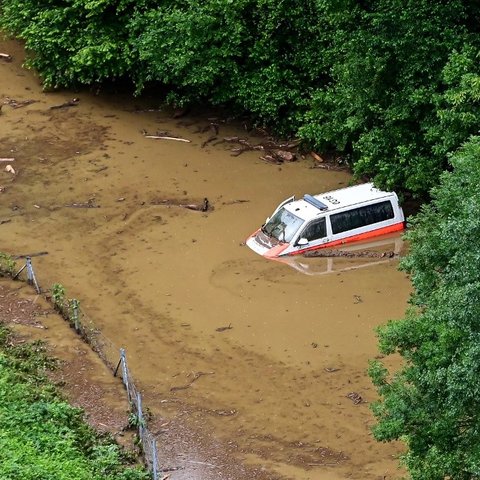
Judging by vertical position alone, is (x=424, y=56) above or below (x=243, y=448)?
above

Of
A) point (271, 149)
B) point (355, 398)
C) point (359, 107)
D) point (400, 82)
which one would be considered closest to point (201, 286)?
point (355, 398)

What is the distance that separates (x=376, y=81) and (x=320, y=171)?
3.49 m

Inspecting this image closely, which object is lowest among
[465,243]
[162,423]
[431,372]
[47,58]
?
[162,423]

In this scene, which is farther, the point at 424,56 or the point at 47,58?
the point at 47,58

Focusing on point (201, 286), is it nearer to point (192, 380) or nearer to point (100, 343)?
point (100, 343)

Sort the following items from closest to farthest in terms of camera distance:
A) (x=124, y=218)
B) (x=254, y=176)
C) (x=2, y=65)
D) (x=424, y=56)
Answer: (x=424, y=56)
(x=124, y=218)
(x=254, y=176)
(x=2, y=65)

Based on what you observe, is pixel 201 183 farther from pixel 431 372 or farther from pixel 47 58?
pixel 431 372

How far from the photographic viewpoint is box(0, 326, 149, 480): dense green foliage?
14.6 meters

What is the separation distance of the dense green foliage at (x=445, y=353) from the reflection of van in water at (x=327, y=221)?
7436mm

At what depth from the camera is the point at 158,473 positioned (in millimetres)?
15906

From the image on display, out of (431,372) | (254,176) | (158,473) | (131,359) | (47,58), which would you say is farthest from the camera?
(47,58)

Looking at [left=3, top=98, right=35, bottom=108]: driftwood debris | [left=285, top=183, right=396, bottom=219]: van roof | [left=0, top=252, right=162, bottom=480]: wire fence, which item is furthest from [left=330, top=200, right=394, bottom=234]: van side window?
[left=3, top=98, right=35, bottom=108]: driftwood debris

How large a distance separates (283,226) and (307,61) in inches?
231

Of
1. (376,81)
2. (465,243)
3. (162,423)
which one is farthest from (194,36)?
(465,243)
